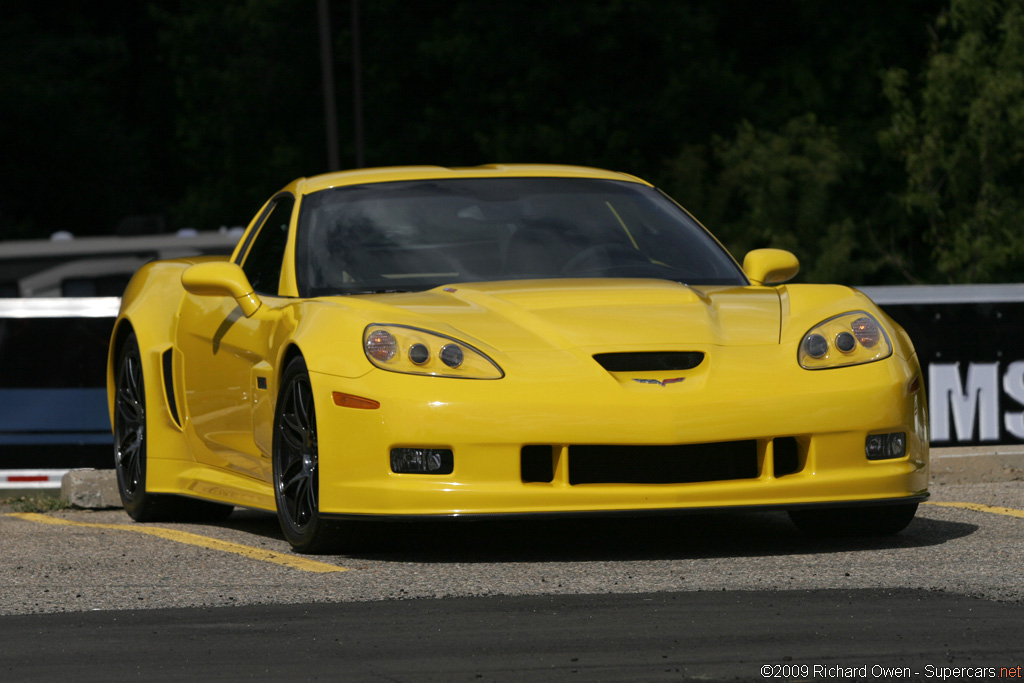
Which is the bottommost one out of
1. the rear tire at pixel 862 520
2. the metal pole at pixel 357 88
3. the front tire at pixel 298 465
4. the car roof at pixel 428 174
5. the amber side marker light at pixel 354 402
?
the metal pole at pixel 357 88

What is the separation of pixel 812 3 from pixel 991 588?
31.6m

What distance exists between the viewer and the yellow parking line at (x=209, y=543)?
21.0 ft

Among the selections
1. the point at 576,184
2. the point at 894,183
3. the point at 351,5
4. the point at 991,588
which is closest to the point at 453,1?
the point at 351,5

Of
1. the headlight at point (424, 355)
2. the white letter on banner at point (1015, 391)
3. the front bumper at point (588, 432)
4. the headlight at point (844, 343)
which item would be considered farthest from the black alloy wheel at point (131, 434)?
the white letter on banner at point (1015, 391)

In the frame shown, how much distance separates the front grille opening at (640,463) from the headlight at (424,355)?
0.40 m

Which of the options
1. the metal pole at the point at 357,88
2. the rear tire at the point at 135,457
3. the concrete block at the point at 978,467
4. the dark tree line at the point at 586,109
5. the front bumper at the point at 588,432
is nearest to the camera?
the front bumper at the point at 588,432

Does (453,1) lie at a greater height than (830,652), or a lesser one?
lesser

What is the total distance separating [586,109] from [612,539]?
30.6 metres

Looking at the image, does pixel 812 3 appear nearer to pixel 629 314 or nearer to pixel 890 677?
pixel 629 314

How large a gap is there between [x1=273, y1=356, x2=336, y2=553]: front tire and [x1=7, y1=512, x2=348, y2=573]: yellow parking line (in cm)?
10

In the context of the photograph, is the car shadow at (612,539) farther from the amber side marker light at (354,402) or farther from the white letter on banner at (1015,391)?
the white letter on banner at (1015,391)

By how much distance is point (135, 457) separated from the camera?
28.2ft

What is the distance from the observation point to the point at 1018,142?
1002 inches

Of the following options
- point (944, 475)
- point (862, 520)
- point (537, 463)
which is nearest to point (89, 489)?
point (537, 463)
